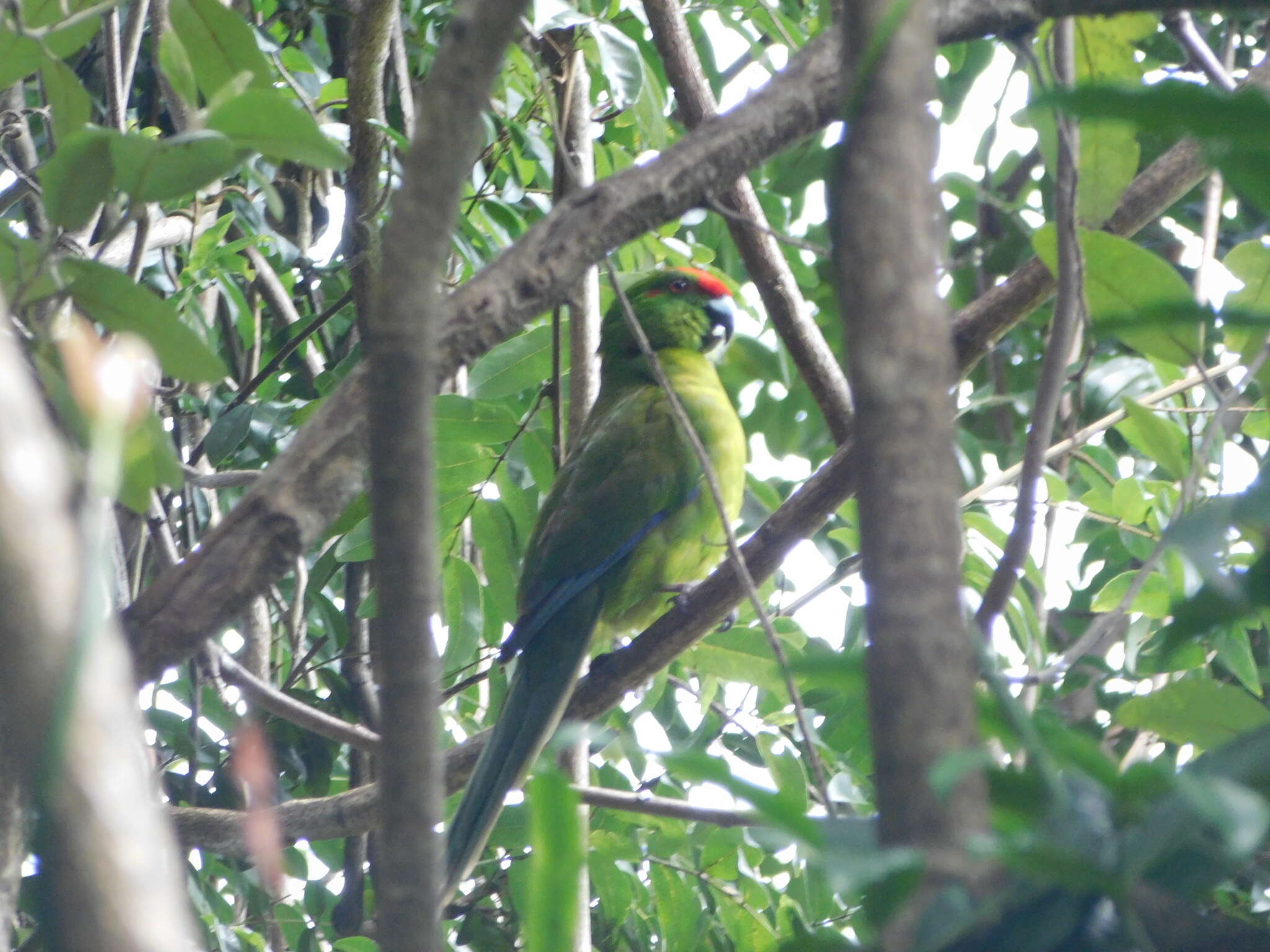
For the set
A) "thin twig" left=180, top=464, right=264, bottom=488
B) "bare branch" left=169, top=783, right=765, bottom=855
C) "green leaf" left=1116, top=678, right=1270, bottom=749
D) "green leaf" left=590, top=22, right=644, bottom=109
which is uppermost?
"green leaf" left=590, top=22, right=644, bottom=109

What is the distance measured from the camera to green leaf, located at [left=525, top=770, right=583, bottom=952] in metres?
0.67

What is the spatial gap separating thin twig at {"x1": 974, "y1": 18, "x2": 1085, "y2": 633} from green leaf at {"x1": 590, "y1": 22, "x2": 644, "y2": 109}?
3.86 ft

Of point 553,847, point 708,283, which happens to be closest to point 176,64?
point 553,847

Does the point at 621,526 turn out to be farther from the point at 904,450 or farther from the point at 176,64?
the point at 904,450

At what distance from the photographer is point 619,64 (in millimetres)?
2346

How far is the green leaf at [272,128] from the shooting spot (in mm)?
1191

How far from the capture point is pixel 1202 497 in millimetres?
2002

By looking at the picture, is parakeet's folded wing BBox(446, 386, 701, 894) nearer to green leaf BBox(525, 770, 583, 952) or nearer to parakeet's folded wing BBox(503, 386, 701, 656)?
parakeet's folded wing BBox(503, 386, 701, 656)

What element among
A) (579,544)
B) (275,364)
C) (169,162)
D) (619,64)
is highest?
(619,64)

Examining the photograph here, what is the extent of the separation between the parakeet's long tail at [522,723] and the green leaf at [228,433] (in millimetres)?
783

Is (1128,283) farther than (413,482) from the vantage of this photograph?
Yes

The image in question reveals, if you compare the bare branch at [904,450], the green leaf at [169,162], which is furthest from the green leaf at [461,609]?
the bare branch at [904,450]

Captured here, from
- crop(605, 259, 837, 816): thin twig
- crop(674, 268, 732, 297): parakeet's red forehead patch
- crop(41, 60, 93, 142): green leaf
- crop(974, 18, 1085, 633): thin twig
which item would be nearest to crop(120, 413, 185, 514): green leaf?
crop(41, 60, 93, 142): green leaf

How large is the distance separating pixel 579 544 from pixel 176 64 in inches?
69.3
